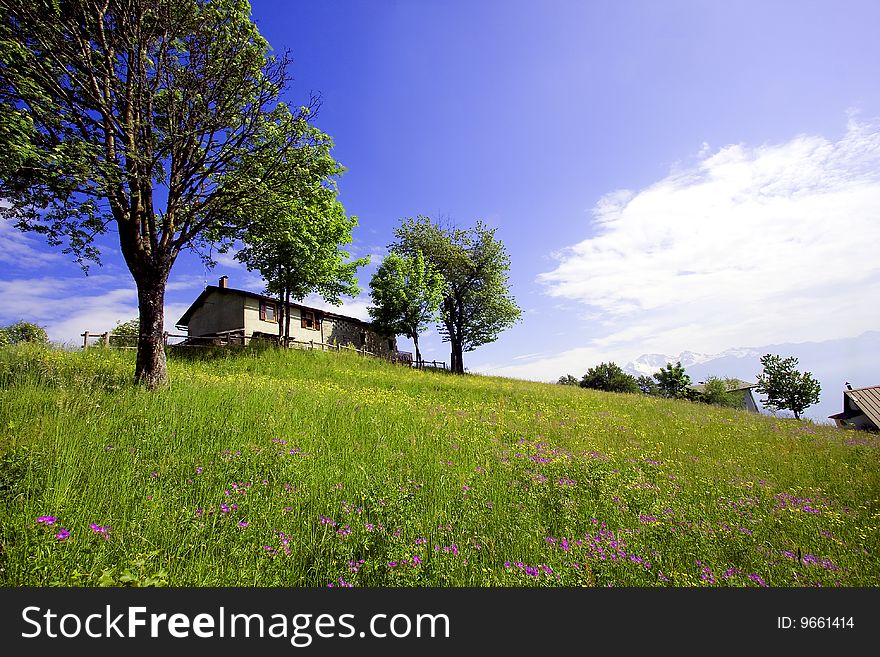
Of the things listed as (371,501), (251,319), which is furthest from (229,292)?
(371,501)

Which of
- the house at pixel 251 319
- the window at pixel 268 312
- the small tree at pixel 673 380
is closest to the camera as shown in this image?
the house at pixel 251 319

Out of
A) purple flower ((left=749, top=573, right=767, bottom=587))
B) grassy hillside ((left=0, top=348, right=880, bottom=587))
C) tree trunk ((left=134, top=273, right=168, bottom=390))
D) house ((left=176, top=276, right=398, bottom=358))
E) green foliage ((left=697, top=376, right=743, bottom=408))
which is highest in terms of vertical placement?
house ((left=176, top=276, right=398, bottom=358))

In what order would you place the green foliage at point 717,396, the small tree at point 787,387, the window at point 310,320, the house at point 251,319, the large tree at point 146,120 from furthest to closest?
1. the green foliage at point 717,396
2. the small tree at point 787,387
3. the window at point 310,320
4. the house at point 251,319
5. the large tree at point 146,120

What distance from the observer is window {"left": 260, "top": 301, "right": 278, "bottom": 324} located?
32.7 metres

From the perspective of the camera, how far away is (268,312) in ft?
110

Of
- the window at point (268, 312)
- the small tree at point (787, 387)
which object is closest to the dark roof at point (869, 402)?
the small tree at point (787, 387)

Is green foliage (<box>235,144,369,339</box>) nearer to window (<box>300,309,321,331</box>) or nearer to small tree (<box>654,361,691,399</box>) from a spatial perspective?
window (<box>300,309,321,331</box>)

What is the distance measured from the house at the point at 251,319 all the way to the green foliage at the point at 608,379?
47.6 m

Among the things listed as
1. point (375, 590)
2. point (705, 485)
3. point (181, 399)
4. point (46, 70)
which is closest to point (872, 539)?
point (705, 485)

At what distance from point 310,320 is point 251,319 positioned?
6470 mm

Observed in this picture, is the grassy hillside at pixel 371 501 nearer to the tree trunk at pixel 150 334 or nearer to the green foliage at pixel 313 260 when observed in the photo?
the tree trunk at pixel 150 334

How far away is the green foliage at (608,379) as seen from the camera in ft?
217

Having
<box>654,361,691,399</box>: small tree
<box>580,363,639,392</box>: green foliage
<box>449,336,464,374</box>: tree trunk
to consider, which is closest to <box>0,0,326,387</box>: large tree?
<box>449,336,464,374</box>: tree trunk

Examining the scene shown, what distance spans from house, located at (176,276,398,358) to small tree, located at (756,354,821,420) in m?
53.0
